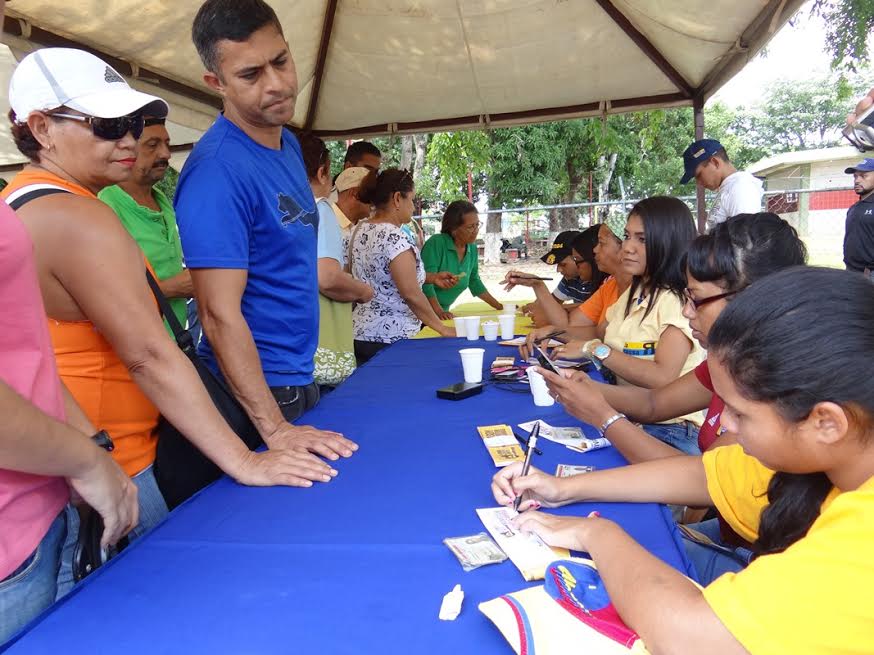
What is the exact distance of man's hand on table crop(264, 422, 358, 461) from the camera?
4.88ft

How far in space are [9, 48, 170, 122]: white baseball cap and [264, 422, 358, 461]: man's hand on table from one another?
819 mm

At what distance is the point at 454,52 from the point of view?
4957mm

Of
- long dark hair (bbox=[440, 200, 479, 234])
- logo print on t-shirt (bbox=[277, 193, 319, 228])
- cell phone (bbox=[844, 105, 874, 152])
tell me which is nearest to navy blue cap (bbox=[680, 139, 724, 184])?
cell phone (bbox=[844, 105, 874, 152])

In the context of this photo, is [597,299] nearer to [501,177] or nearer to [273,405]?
[273,405]

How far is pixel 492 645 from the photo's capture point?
80 centimetres

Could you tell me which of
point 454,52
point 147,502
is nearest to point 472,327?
point 147,502

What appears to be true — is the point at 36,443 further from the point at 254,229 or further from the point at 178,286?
the point at 178,286

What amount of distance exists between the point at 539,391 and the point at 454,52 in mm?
3946

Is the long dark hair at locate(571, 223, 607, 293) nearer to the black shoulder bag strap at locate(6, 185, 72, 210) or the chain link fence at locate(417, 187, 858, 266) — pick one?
the black shoulder bag strap at locate(6, 185, 72, 210)

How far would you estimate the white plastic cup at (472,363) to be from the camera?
2146 mm

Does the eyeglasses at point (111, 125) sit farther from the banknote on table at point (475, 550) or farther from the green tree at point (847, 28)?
the green tree at point (847, 28)

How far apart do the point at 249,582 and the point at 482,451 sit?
2.26 feet

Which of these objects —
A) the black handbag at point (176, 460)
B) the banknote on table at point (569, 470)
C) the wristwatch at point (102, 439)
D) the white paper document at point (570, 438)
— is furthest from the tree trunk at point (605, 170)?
the wristwatch at point (102, 439)

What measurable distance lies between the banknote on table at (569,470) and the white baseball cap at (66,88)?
1.20 metres
